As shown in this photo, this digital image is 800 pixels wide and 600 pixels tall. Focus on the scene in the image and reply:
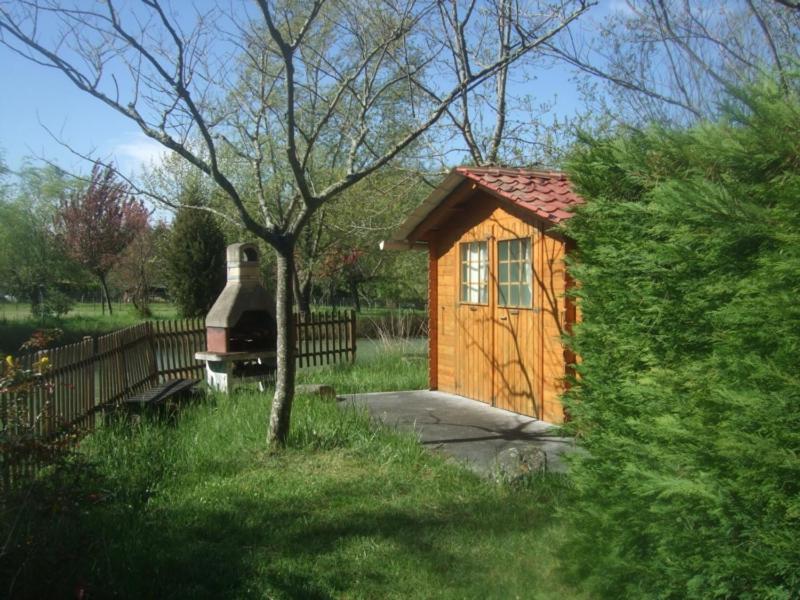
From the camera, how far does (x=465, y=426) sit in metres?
8.94

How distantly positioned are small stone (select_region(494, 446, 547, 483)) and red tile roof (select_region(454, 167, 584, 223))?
2.53 metres

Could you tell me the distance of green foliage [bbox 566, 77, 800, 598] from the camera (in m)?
2.88

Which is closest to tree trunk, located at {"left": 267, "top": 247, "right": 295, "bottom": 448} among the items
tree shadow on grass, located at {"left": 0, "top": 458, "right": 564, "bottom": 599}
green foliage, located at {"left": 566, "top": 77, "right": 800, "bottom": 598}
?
tree shadow on grass, located at {"left": 0, "top": 458, "right": 564, "bottom": 599}

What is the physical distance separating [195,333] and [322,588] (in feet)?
35.4

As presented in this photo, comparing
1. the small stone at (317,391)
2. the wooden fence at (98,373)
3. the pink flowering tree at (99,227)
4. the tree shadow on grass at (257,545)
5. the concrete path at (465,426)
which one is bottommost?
the tree shadow on grass at (257,545)

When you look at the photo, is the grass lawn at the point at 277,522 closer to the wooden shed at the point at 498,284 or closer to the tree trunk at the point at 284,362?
the tree trunk at the point at 284,362

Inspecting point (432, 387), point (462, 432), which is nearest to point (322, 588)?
point (462, 432)

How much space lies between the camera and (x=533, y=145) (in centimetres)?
1856

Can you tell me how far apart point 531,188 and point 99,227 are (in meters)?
35.0

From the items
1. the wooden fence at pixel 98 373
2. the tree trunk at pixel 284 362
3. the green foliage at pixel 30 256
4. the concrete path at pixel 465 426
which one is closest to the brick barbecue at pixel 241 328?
the wooden fence at pixel 98 373

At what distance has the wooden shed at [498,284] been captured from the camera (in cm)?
893

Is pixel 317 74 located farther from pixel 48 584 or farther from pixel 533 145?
pixel 533 145

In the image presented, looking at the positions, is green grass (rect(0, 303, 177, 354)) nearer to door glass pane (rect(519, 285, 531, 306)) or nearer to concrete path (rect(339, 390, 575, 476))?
concrete path (rect(339, 390, 575, 476))

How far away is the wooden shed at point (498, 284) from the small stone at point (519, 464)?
185cm
